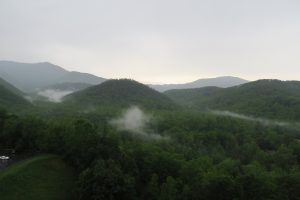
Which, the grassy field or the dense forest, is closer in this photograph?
the grassy field

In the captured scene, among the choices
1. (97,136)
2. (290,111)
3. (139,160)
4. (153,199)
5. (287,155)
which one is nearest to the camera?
(153,199)

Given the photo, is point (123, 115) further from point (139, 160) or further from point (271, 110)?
point (139, 160)

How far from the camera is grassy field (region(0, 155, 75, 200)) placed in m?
52.4

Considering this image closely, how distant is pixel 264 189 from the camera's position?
5856cm

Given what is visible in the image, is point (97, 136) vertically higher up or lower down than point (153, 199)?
higher up

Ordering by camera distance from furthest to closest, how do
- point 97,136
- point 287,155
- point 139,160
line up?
point 287,155, point 139,160, point 97,136

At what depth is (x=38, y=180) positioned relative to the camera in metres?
56.9

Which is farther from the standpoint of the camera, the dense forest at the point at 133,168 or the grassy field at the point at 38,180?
the dense forest at the point at 133,168

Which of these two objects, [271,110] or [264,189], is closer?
[264,189]

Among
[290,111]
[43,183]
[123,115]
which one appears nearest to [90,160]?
[43,183]

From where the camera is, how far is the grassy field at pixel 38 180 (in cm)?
5244

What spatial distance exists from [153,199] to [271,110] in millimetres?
147441

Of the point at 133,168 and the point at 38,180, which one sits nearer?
the point at 38,180

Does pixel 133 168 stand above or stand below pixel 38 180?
above
